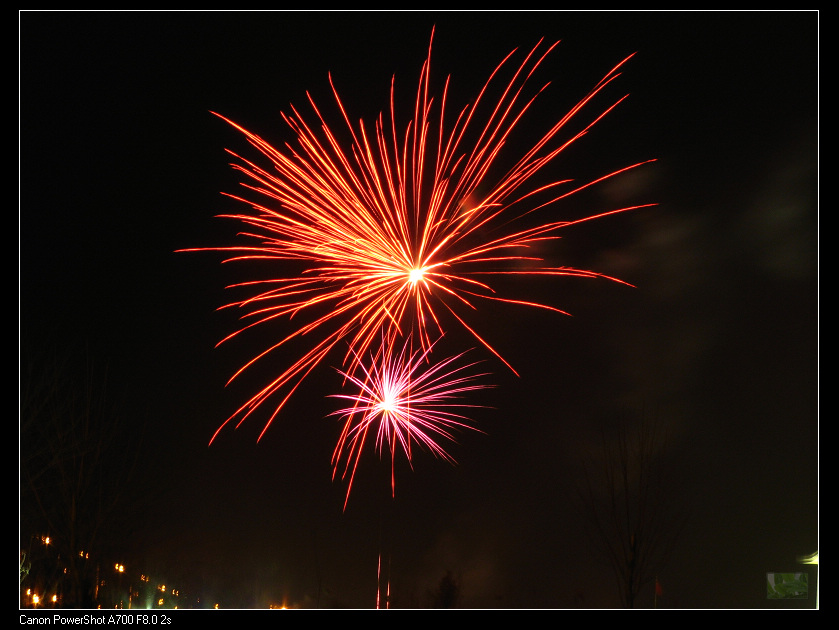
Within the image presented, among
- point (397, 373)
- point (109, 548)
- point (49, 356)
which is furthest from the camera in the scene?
point (109, 548)

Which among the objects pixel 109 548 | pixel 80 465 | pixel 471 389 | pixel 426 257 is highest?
pixel 426 257

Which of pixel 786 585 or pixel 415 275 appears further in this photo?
pixel 786 585

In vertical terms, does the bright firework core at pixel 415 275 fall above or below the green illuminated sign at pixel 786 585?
above

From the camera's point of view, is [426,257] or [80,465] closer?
[426,257]

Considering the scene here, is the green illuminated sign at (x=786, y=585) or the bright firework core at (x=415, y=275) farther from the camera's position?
the green illuminated sign at (x=786, y=585)

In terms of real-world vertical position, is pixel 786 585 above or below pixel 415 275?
below

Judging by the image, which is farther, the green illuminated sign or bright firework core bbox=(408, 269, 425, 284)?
the green illuminated sign

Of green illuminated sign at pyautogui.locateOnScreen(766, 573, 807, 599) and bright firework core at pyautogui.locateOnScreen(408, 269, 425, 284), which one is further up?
bright firework core at pyautogui.locateOnScreen(408, 269, 425, 284)

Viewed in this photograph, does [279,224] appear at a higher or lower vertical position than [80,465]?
higher
